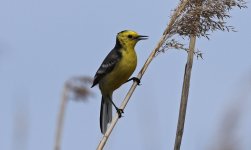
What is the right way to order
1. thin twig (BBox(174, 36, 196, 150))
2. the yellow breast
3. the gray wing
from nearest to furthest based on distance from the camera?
thin twig (BBox(174, 36, 196, 150)) < the yellow breast < the gray wing

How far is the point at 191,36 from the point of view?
317 centimetres

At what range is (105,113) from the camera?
4.80 m

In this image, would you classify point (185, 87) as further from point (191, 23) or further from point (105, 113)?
point (105, 113)

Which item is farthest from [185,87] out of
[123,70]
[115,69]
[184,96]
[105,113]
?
[105,113]

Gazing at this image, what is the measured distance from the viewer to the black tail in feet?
15.2

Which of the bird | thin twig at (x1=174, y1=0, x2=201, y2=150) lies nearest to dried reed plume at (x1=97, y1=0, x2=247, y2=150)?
thin twig at (x1=174, y1=0, x2=201, y2=150)

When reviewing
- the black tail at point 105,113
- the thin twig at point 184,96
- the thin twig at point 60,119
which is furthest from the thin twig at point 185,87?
the black tail at point 105,113

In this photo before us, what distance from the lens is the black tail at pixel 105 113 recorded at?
4.62m

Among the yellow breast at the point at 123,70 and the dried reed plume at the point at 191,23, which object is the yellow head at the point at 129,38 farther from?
the dried reed plume at the point at 191,23

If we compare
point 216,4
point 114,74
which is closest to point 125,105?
point 216,4

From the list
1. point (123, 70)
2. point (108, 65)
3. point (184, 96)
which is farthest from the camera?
point (108, 65)

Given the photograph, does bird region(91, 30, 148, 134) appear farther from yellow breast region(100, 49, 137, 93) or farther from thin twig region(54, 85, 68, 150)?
thin twig region(54, 85, 68, 150)

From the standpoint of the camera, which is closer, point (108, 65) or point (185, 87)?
point (185, 87)

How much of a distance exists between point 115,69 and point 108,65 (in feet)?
0.35
